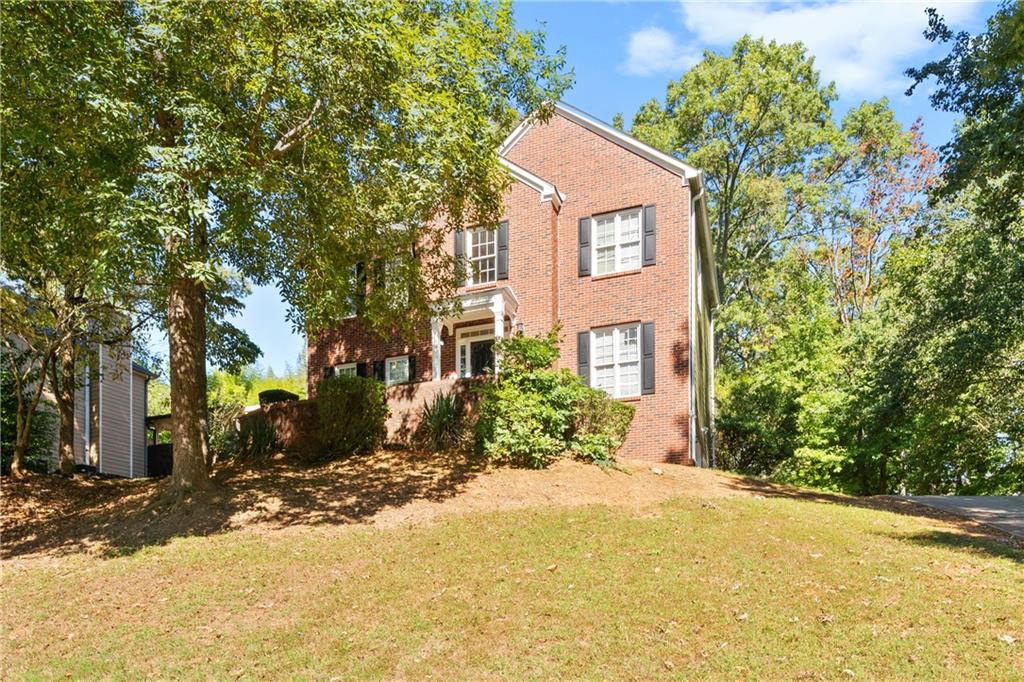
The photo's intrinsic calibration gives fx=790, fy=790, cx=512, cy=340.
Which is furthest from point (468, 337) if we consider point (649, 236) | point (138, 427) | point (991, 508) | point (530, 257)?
point (138, 427)

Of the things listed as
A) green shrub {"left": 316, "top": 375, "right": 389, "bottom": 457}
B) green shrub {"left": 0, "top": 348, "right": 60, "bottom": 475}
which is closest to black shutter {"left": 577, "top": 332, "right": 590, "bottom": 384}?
green shrub {"left": 316, "top": 375, "right": 389, "bottom": 457}

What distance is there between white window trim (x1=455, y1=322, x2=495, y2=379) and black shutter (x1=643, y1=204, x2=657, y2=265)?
4297 millimetres

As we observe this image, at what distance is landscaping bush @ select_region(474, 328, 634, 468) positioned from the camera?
1510 centimetres

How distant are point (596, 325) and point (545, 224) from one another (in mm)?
2878

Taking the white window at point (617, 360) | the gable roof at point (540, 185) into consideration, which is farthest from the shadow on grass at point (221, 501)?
the gable roof at point (540, 185)

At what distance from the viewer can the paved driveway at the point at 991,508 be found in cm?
1219

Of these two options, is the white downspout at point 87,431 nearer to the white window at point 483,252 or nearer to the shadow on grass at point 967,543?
the white window at point 483,252

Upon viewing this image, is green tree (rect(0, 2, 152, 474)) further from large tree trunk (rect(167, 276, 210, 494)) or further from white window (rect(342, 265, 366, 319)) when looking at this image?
white window (rect(342, 265, 366, 319))

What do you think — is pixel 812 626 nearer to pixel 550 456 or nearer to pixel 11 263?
pixel 550 456

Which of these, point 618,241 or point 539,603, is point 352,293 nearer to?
point 618,241

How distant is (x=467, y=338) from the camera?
2059 centimetres

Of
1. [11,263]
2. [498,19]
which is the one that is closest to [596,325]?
[498,19]

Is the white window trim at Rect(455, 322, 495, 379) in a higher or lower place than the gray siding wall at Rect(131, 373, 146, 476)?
higher

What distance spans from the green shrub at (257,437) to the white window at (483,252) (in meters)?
6.20
